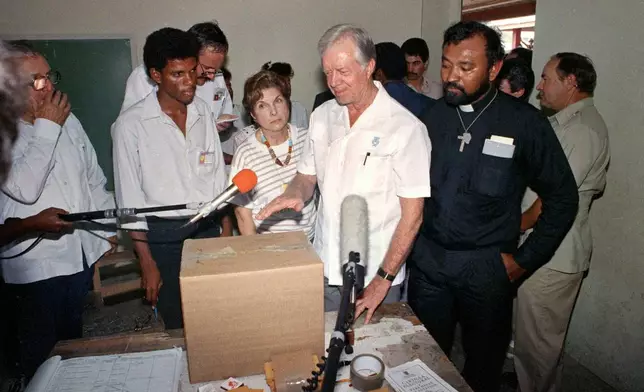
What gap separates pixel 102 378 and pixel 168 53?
1527 mm

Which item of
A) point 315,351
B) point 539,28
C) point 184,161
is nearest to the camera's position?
point 315,351

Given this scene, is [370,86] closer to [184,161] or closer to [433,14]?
[184,161]

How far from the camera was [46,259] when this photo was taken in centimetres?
215

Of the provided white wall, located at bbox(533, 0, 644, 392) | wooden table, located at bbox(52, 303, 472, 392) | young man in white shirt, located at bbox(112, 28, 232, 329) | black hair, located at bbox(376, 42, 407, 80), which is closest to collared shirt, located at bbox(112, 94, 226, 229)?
young man in white shirt, located at bbox(112, 28, 232, 329)

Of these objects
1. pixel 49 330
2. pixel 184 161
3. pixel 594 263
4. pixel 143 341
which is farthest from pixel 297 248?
pixel 594 263

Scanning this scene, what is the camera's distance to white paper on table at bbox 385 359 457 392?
51.9 inches

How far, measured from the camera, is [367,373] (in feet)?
4.27

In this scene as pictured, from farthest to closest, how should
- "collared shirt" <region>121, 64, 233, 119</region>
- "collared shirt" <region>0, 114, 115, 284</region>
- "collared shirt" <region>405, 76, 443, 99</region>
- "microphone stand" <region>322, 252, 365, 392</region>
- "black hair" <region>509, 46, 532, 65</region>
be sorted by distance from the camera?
"collared shirt" <region>405, 76, 443, 99</region>
"black hair" <region>509, 46, 532, 65</region>
"collared shirt" <region>121, 64, 233, 119</region>
"collared shirt" <region>0, 114, 115, 284</region>
"microphone stand" <region>322, 252, 365, 392</region>

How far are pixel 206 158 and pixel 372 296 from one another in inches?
48.0

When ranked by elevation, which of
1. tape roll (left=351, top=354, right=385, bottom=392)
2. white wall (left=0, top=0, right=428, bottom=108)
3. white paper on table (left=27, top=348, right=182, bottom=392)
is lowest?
white paper on table (left=27, top=348, right=182, bottom=392)

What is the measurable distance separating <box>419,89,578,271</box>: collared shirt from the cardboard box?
95cm

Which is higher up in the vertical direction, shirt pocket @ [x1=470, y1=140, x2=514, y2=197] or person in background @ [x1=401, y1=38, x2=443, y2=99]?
person in background @ [x1=401, y1=38, x2=443, y2=99]

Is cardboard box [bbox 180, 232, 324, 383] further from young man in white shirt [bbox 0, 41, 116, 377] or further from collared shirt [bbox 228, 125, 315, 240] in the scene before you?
young man in white shirt [bbox 0, 41, 116, 377]

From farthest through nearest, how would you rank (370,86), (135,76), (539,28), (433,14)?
(433,14), (539,28), (135,76), (370,86)
